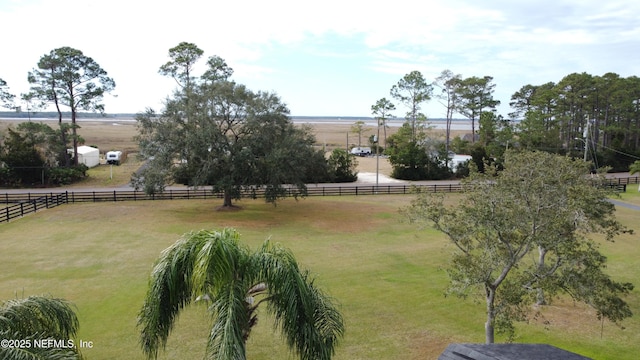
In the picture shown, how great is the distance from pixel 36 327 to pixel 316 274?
23.6ft

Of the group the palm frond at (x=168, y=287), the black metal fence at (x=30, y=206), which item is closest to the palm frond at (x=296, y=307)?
the palm frond at (x=168, y=287)

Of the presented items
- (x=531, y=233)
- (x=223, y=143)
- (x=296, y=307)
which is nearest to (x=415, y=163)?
(x=223, y=143)

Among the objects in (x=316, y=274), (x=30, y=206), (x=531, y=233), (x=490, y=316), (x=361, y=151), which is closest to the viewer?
(x=531, y=233)

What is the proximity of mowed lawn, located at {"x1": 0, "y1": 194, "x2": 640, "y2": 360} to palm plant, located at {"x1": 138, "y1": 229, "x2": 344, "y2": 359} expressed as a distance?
175 inches

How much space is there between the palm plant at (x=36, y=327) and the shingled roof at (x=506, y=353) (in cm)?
609

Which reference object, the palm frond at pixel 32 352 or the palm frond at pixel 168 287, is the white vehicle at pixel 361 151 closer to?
the palm frond at pixel 168 287

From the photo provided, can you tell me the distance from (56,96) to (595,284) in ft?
155

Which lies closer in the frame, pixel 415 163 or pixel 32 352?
pixel 32 352

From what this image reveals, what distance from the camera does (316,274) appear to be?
39.5ft

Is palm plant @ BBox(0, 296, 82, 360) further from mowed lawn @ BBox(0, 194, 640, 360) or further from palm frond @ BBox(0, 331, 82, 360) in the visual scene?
mowed lawn @ BBox(0, 194, 640, 360)

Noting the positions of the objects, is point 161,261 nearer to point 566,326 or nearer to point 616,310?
point 616,310

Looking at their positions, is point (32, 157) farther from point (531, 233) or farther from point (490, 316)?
point (531, 233)

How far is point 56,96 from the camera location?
138 ft

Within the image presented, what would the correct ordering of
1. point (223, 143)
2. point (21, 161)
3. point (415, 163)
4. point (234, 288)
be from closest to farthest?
point (234, 288)
point (223, 143)
point (21, 161)
point (415, 163)
